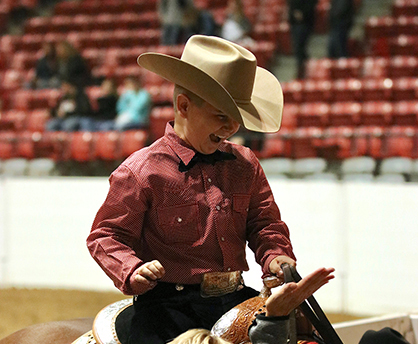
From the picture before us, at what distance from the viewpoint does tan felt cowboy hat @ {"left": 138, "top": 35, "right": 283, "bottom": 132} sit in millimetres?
1694

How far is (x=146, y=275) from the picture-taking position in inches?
64.4

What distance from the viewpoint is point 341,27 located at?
7574 mm

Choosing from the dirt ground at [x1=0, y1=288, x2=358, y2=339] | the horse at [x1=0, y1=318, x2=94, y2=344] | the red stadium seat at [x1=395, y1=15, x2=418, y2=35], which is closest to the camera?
the horse at [x1=0, y1=318, x2=94, y2=344]

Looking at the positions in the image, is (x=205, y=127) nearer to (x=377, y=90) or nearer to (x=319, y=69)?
(x=377, y=90)

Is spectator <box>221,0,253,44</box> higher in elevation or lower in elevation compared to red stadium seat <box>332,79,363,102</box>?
higher

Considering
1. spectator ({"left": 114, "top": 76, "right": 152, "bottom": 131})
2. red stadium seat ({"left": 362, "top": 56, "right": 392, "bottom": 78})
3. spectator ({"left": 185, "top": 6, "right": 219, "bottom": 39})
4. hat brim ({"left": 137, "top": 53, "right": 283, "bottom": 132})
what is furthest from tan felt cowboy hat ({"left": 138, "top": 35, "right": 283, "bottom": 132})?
spectator ({"left": 185, "top": 6, "right": 219, "bottom": 39})

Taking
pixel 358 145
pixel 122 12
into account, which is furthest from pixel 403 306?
pixel 122 12

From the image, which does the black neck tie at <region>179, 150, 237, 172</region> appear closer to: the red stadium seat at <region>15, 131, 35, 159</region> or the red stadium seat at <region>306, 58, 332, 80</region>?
the red stadium seat at <region>15, 131, 35, 159</region>

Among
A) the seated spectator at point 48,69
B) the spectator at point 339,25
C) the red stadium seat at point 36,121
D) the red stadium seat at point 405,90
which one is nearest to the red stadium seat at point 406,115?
the red stadium seat at point 405,90

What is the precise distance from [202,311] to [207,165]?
1.33ft

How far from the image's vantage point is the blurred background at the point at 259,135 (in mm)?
4465

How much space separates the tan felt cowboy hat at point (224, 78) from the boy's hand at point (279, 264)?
1.20 feet

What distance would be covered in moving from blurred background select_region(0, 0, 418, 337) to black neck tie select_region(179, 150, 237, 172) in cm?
263

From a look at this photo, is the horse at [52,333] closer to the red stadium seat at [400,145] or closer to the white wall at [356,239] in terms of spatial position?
the white wall at [356,239]
